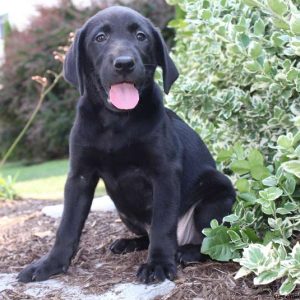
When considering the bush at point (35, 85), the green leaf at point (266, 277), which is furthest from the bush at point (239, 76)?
the bush at point (35, 85)

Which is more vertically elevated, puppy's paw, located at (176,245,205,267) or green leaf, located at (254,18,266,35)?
green leaf, located at (254,18,266,35)

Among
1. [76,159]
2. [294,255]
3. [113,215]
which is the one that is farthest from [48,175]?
[294,255]

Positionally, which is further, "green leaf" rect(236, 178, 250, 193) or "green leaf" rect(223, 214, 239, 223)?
"green leaf" rect(236, 178, 250, 193)

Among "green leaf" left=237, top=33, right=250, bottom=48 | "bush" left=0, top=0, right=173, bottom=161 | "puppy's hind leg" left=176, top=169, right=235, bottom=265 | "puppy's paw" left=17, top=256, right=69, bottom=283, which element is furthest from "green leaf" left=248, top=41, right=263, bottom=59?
"bush" left=0, top=0, right=173, bottom=161

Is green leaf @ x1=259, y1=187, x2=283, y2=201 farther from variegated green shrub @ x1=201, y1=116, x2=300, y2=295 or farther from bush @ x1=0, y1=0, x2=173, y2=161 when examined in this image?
bush @ x1=0, y1=0, x2=173, y2=161

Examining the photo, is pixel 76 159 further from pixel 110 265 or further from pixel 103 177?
pixel 110 265

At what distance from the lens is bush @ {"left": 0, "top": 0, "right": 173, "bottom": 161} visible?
13.2m

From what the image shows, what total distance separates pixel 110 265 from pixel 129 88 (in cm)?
92

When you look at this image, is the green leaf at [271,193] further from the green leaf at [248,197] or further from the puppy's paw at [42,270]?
the puppy's paw at [42,270]

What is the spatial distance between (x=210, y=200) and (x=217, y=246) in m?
0.41

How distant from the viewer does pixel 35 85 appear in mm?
13719

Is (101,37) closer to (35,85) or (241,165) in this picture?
(241,165)

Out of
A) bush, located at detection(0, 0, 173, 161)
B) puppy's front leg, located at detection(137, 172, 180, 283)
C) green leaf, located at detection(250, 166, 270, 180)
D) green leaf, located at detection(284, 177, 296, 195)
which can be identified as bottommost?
bush, located at detection(0, 0, 173, 161)

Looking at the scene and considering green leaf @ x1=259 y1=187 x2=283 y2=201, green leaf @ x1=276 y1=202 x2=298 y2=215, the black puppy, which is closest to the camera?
green leaf @ x1=259 y1=187 x2=283 y2=201
